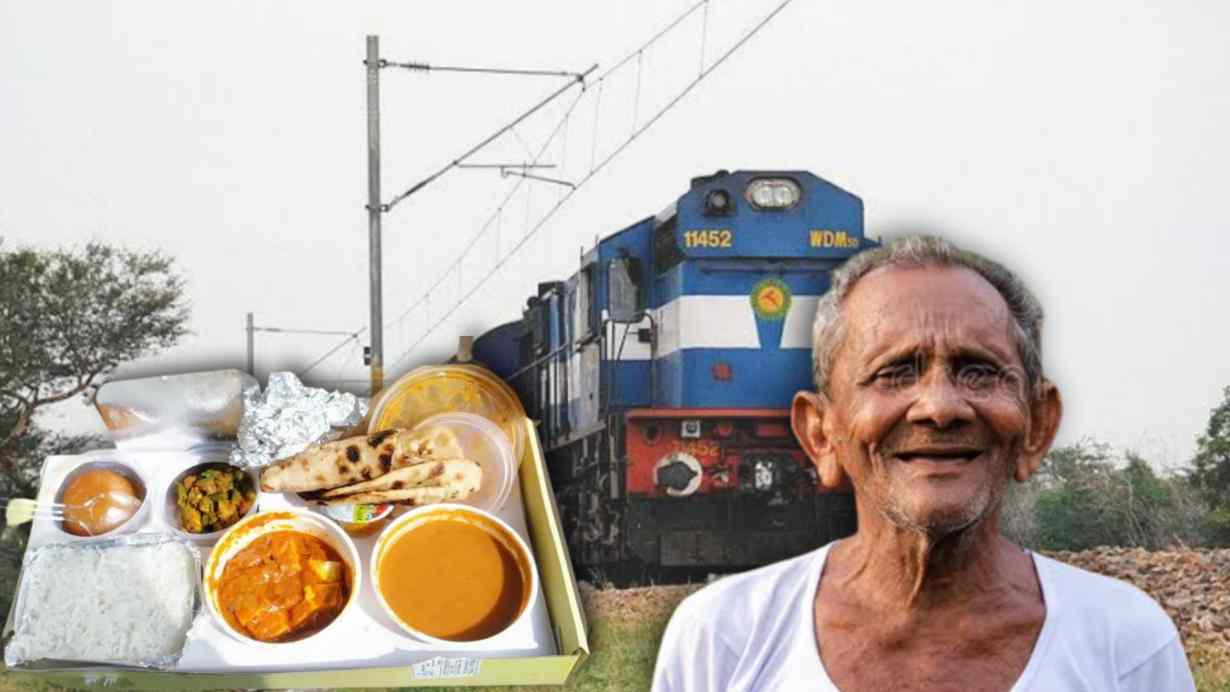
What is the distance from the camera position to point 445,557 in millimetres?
3914

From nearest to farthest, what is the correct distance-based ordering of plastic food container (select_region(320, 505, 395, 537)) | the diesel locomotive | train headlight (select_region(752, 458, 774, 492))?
plastic food container (select_region(320, 505, 395, 537))
the diesel locomotive
train headlight (select_region(752, 458, 774, 492))

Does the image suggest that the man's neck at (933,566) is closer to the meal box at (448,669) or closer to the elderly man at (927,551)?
the elderly man at (927,551)

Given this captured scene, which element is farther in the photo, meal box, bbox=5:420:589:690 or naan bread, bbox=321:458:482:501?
naan bread, bbox=321:458:482:501

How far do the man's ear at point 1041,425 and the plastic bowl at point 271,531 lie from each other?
6.26ft

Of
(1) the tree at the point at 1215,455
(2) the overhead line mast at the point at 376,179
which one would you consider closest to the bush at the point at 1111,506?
(1) the tree at the point at 1215,455

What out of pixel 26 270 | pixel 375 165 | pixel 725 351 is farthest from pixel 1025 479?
pixel 26 270

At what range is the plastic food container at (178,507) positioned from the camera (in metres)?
3.89

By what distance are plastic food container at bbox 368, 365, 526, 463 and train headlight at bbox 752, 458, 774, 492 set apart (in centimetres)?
544

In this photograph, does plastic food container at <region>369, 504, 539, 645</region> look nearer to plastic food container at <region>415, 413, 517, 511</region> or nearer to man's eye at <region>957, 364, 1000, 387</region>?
plastic food container at <region>415, 413, 517, 511</region>

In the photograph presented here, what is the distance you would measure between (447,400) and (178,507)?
64cm

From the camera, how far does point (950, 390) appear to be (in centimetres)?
215

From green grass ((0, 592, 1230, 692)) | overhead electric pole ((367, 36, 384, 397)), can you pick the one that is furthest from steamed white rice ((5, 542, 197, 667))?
overhead electric pole ((367, 36, 384, 397))

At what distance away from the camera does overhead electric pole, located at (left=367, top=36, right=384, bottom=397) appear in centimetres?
798

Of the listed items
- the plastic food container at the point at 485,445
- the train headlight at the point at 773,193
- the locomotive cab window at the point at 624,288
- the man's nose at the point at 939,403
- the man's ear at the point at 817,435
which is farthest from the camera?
the locomotive cab window at the point at 624,288
